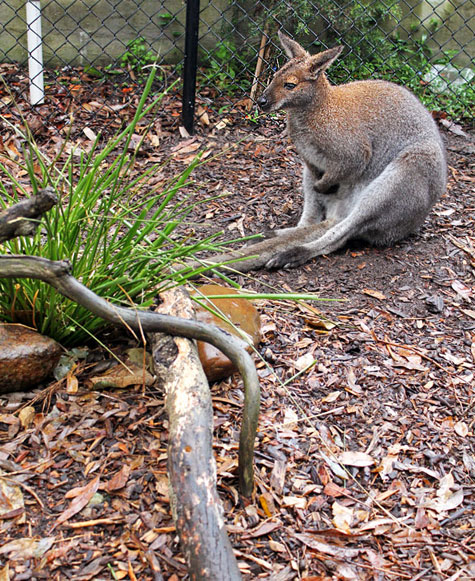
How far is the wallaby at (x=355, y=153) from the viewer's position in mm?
4988

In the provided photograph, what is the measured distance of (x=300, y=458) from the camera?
305cm

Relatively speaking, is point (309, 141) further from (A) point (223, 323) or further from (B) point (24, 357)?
(B) point (24, 357)

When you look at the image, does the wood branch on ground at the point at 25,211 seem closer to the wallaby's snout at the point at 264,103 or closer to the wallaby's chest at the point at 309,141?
the wallaby's snout at the point at 264,103

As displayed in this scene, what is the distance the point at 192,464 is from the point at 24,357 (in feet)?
3.45

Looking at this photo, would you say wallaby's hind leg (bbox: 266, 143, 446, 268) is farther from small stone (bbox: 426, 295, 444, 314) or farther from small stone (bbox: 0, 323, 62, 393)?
small stone (bbox: 0, 323, 62, 393)

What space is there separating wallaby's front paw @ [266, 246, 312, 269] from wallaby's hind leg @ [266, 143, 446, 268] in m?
0.01

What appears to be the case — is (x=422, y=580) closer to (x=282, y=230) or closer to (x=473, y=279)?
(x=473, y=279)

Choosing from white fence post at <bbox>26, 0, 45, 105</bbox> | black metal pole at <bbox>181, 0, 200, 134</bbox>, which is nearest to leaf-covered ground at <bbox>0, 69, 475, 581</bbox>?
black metal pole at <bbox>181, 0, 200, 134</bbox>

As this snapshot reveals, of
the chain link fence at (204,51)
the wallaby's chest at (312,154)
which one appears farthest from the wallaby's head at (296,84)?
the chain link fence at (204,51)

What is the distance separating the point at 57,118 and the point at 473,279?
4328 mm

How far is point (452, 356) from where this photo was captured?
3.92 m

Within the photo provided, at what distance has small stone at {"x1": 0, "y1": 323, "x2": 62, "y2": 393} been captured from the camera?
297cm

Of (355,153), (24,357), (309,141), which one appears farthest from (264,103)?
(24,357)

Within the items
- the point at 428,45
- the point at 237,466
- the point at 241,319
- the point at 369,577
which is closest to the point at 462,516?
the point at 369,577
